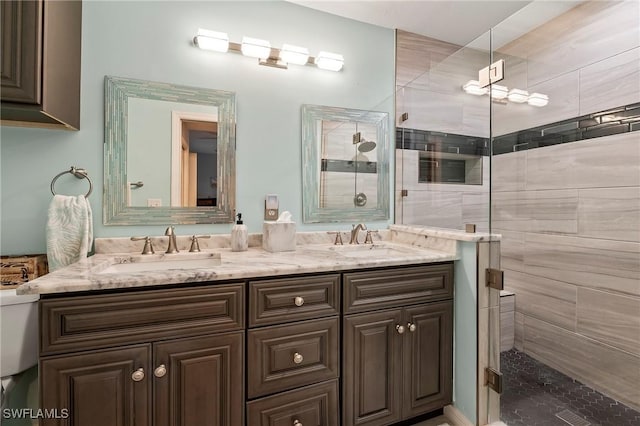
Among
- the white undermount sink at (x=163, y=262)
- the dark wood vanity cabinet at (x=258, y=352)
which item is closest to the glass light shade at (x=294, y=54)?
the white undermount sink at (x=163, y=262)

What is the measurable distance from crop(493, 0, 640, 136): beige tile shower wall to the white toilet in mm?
2327

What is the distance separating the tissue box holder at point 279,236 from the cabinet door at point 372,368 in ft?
1.79

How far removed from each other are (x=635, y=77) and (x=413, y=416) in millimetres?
2126

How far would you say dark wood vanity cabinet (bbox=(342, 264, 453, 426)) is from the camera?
135 centimetres

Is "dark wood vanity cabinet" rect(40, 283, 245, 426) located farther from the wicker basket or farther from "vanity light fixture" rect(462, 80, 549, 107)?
"vanity light fixture" rect(462, 80, 549, 107)

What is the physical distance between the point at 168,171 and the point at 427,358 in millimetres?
1668

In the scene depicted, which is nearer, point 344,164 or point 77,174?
point 77,174

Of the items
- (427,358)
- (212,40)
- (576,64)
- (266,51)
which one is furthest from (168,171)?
(576,64)

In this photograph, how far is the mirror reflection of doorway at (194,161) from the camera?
1.65m

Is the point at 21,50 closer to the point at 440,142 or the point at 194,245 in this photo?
the point at 194,245

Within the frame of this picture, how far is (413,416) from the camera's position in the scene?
148cm

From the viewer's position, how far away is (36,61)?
115 centimetres

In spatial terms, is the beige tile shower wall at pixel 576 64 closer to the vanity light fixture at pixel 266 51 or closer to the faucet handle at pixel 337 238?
the vanity light fixture at pixel 266 51

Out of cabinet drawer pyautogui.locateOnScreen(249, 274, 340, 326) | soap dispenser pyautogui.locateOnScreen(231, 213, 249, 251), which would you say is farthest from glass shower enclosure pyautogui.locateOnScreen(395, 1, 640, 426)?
soap dispenser pyautogui.locateOnScreen(231, 213, 249, 251)
